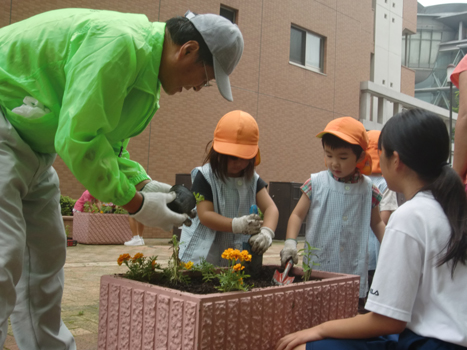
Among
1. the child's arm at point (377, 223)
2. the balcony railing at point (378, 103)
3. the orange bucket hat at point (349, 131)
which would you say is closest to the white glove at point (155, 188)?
the orange bucket hat at point (349, 131)

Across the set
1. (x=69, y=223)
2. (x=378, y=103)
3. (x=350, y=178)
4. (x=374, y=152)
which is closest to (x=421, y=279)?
Answer: (x=350, y=178)

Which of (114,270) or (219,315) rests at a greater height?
(219,315)

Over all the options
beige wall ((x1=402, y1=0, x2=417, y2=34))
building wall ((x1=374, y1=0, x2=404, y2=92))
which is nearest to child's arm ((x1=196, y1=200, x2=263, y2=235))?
building wall ((x1=374, y1=0, x2=404, y2=92))

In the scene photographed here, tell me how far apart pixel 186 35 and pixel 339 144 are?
52.6 inches

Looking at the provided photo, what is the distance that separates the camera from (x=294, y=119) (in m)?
13.4

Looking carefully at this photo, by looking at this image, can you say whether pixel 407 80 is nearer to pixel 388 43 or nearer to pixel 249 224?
pixel 388 43

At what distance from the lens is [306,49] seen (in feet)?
45.5

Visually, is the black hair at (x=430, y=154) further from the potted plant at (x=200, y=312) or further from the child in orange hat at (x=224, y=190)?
the child in orange hat at (x=224, y=190)

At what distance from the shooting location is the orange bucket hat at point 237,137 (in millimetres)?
2814

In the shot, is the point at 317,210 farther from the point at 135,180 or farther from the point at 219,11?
the point at 219,11

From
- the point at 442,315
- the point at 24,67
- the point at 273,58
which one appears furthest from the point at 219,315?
the point at 273,58

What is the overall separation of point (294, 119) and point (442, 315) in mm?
11993

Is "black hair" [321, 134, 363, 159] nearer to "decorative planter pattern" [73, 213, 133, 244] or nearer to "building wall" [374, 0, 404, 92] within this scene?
"decorative planter pattern" [73, 213, 133, 244]

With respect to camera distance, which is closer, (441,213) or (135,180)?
(441,213)
